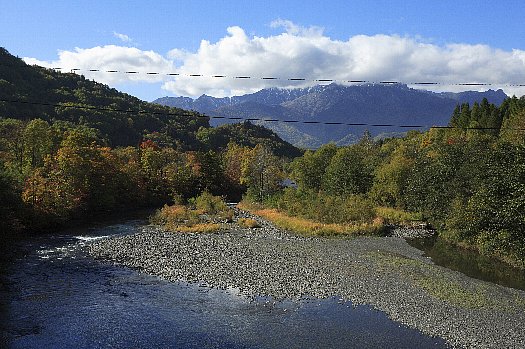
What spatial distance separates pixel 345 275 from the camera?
30.9m

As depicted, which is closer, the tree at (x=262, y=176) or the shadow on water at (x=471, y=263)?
the shadow on water at (x=471, y=263)

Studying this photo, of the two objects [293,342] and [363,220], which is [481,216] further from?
[293,342]

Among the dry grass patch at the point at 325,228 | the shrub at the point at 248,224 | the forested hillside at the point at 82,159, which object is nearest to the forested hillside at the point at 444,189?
the dry grass patch at the point at 325,228

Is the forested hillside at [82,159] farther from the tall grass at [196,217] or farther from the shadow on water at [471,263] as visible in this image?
the shadow on water at [471,263]

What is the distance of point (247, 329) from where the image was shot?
68.8ft

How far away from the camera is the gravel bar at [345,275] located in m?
22.2

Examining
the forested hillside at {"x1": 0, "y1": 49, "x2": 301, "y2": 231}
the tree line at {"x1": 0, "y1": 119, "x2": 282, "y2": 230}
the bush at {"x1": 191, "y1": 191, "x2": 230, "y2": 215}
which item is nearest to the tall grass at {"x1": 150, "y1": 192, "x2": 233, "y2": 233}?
the bush at {"x1": 191, "y1": 191, "x2": 230, "y2": 215}

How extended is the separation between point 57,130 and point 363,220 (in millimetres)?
47223

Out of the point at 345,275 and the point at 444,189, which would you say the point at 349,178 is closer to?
the point at 444,189

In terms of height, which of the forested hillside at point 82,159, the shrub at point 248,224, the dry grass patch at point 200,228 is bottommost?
the shrub at point 248,224

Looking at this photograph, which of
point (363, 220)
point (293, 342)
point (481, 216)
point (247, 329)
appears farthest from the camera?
point (363, 220)

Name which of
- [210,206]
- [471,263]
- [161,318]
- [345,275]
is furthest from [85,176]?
[471,263]

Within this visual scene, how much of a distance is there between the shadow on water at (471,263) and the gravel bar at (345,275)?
4.65ft

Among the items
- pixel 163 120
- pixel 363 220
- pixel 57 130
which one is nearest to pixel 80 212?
pixel 57 130
